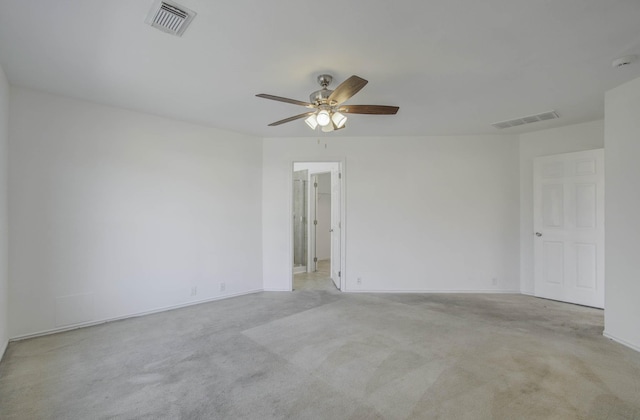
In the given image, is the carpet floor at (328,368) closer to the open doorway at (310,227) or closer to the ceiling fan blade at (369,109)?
the open doorway at (310,227)

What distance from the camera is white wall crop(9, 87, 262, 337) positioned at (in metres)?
2.91

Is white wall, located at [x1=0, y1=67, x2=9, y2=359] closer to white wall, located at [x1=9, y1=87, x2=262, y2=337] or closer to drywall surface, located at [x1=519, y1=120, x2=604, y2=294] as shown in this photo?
white wall, located at [x1=9, y1=87, x2=262, y2=337]

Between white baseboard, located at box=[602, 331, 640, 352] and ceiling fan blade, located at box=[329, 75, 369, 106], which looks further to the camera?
white baseboard, located at box=[602, 331, 640, 352]

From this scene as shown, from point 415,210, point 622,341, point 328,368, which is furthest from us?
point 415,210

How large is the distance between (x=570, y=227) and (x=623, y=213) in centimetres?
143

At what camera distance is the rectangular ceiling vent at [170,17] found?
5.73 feet

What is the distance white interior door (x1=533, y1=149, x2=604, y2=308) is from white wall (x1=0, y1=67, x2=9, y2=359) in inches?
253

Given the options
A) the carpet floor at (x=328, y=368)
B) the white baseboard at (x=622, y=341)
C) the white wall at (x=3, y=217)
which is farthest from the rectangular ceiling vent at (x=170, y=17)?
the white baseboard at (x=622, y=341)

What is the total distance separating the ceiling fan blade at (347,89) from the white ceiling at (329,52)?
0.29 metres

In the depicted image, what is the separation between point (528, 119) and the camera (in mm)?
3828

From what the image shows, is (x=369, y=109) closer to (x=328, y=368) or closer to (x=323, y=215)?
(x=328, y=368)

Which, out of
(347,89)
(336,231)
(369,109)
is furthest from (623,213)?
(336,231)

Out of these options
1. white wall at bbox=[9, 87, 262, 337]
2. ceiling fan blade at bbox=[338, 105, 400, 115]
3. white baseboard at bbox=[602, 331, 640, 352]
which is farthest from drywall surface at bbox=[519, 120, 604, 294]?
white wall at bbox=[9, 87, 262, 337]

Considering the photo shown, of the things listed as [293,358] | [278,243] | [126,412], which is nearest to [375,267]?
[278,243]
